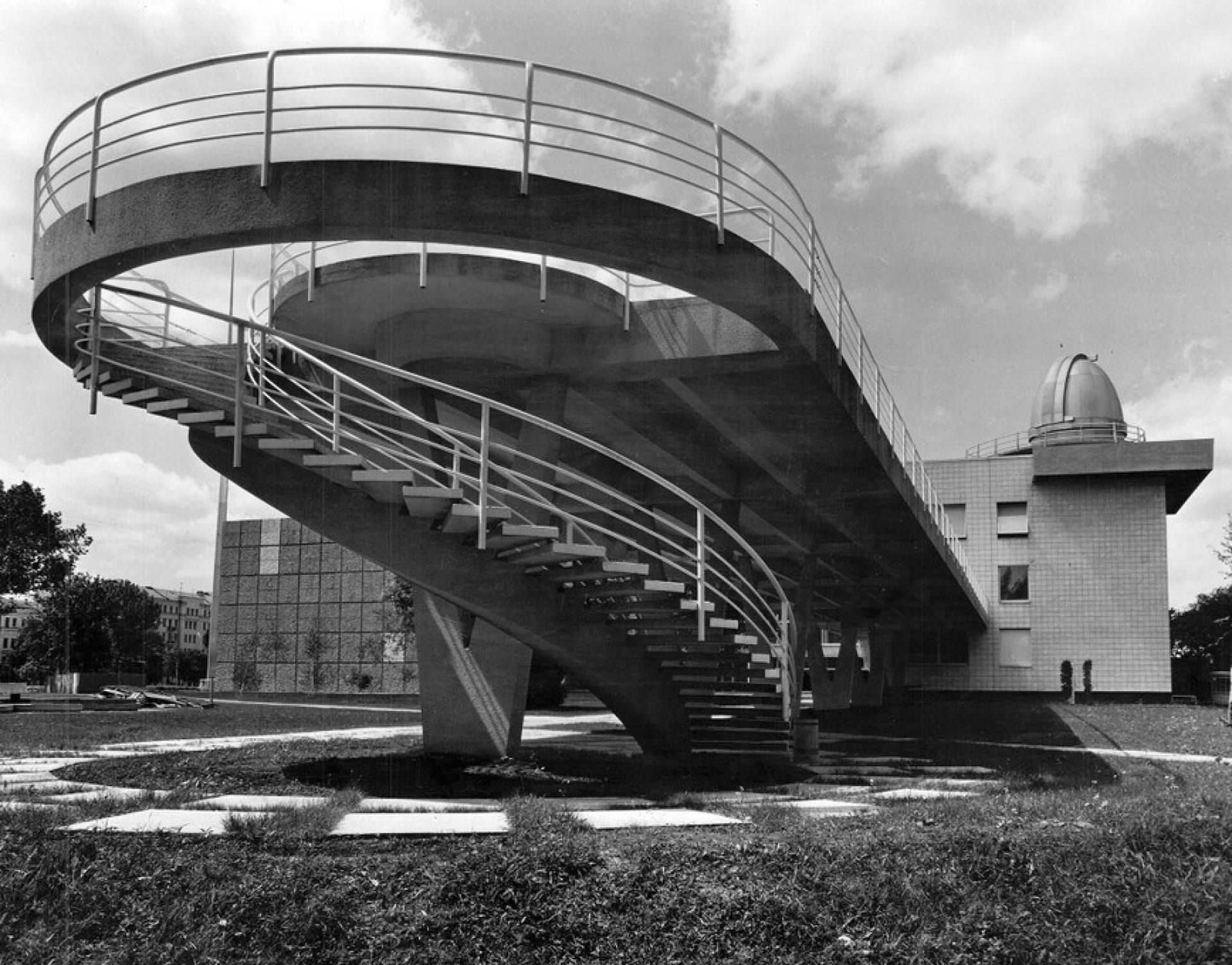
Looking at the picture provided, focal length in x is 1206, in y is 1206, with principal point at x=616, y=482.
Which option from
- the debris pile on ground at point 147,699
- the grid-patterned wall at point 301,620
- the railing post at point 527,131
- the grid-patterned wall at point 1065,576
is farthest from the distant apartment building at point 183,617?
the railing post at point 527,131

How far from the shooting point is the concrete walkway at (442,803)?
7.08m

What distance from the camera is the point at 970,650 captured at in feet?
153

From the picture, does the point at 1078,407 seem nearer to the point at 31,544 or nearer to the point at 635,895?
the point at 31,544

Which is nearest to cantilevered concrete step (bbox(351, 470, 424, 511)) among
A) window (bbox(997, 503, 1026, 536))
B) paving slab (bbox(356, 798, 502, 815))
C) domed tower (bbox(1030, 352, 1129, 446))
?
paving slab (bbox(356, 798, 502, 815))

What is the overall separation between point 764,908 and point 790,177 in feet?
30.4

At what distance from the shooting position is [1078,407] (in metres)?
48.9

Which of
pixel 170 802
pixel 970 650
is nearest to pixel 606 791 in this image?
pixel 170 802

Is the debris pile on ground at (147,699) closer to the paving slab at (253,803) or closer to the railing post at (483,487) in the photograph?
the railing post at (483,487)

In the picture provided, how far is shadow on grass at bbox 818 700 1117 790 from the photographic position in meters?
13.4

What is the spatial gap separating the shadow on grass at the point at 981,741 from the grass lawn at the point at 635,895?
5.44 m

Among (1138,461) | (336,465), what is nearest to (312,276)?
(336,465)

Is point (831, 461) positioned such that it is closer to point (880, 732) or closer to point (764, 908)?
point (880, 732)

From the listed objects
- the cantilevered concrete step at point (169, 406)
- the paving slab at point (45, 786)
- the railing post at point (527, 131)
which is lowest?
the paving slab at point (45, 786)

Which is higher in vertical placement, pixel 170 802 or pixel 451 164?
pixel 451 164
